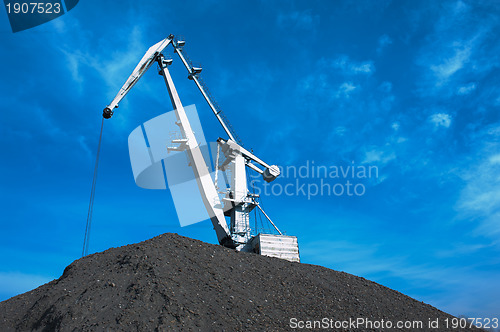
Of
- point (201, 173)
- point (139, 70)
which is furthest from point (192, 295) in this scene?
point (139, 70)

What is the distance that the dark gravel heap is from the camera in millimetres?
15976

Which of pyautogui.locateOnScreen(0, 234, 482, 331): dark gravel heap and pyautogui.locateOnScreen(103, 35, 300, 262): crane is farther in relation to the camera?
pyautogui.locateOnScreen(103, 35, 300, 262): crane

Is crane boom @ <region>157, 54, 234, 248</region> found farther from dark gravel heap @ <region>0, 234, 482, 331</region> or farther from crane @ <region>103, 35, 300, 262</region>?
dark gravel heap @ <region>0, 234, 482, 331</region>

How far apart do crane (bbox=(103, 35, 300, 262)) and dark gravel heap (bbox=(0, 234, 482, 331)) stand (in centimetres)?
437

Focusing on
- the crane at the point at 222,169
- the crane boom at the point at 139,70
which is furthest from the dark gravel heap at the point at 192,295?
the crane boom at the point at 139,70

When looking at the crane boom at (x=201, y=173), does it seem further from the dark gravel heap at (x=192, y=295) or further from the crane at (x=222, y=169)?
the dark gravel heap at (x=192, y=295)

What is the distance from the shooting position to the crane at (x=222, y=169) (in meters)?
28.8

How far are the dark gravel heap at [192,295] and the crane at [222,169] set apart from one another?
437 cm

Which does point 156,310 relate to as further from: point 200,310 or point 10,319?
point 10,319

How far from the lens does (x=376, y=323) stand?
18.8 meters

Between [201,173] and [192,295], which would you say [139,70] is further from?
[192,295]

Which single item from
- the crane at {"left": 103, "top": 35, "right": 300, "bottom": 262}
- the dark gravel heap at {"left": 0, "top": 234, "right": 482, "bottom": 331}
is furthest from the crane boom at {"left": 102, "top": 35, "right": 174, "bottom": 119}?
the dark gravel heap at {"left": 0, "top": 234, "right": 482, "bottom": 331}

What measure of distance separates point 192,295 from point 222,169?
17269 mm

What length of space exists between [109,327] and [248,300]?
6.56 metres
